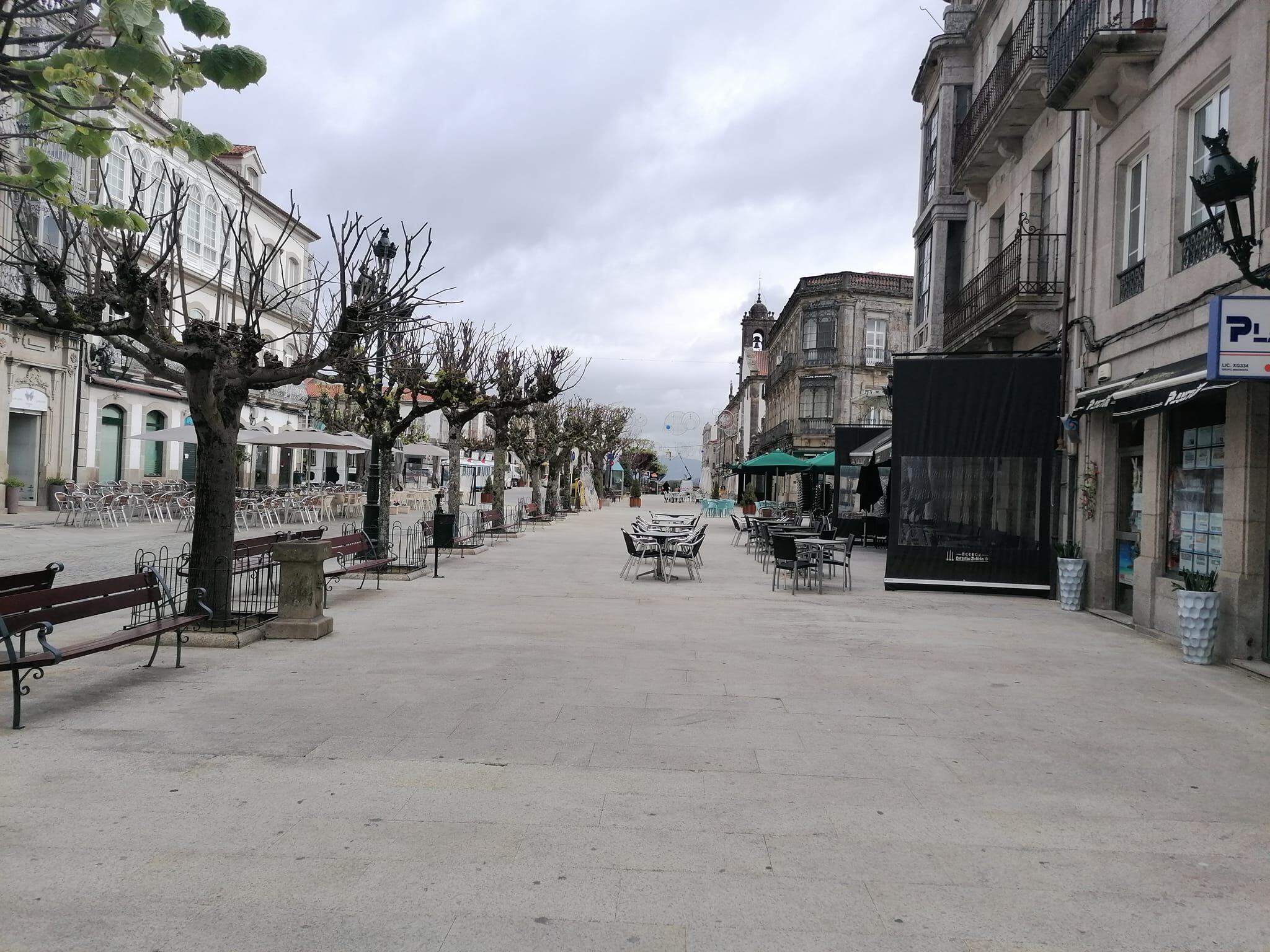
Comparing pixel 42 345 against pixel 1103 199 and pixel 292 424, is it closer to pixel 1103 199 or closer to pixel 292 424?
pixel 292 424

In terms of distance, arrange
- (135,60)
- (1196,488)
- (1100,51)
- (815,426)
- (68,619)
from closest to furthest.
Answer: (135,60) < (68,619) < (1196,488) < (1100,51) < (815,426)

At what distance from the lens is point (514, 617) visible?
10539 millimetres

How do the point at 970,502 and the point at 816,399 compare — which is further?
the point at 816,399

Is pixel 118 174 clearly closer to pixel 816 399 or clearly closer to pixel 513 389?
pixel 513 389

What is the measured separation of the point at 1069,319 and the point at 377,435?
1099cm

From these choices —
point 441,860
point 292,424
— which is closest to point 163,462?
point 292,424

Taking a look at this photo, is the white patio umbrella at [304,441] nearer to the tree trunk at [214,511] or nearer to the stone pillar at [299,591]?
the tree trunk at [214,511]

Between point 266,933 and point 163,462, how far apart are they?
112ft

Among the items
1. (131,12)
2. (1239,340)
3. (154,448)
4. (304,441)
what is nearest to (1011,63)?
(1239,340)

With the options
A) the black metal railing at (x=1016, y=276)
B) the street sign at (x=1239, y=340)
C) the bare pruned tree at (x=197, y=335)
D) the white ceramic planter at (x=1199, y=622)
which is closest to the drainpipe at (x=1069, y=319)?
the black metal railing at (x=1016, y=276)

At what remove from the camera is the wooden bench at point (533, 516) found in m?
31.1

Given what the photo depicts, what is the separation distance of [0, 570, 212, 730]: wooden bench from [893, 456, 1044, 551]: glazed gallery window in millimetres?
10224

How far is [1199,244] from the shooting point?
9.53m

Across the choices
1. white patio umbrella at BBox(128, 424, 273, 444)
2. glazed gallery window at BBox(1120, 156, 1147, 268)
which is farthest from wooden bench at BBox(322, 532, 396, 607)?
glazed gallery window at BBox(1120, 156, 1147, 268)
